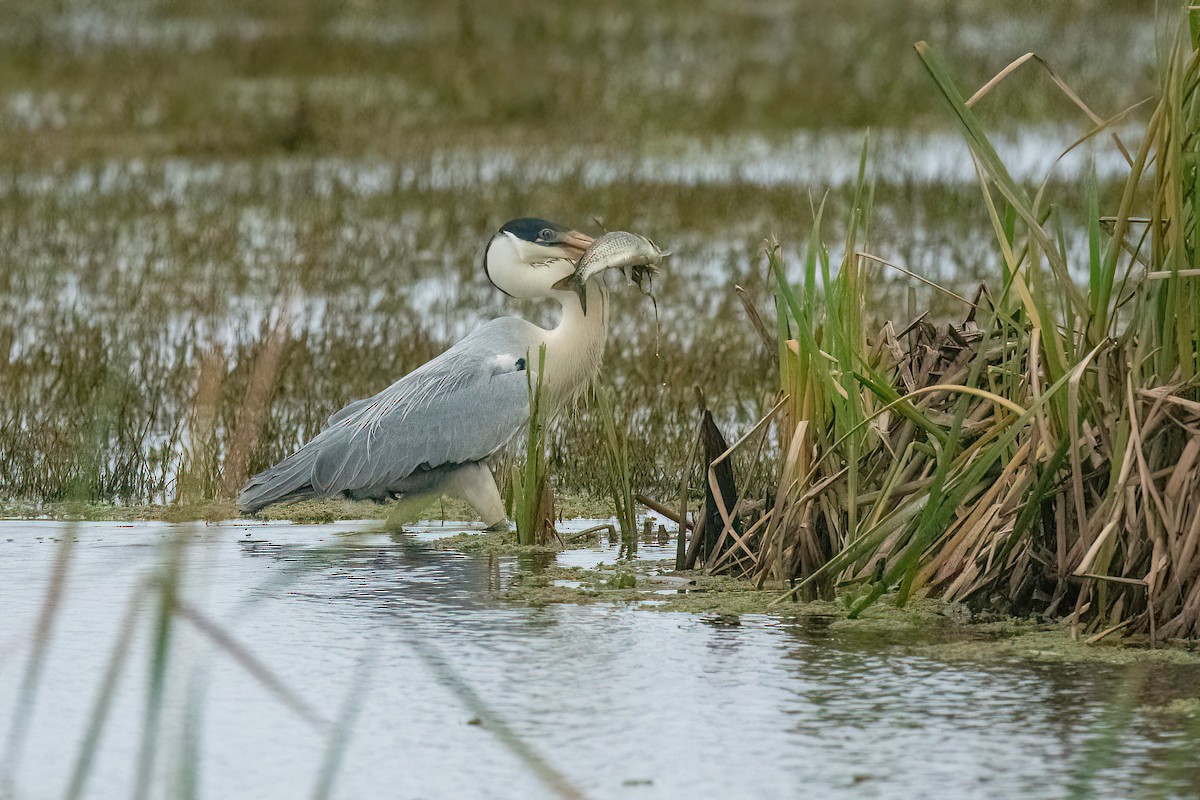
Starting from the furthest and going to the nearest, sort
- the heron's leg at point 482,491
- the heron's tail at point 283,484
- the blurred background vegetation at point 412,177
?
the blurred background vegetation at point 412,177
the heron's leg at point 482,491
the heron's tail at point 283,484

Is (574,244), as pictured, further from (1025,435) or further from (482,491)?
(1025,435)

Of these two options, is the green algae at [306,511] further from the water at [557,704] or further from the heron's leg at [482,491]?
the water at [557,704]

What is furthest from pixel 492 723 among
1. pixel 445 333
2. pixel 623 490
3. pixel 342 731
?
pixel 445 333

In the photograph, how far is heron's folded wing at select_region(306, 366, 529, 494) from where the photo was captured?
6.64 m

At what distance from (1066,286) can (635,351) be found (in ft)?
18.5

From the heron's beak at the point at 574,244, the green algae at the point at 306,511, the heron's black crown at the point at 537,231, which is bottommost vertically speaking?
the green algae at the point at 306,511

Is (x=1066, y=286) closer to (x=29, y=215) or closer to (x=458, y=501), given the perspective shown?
(x=458, y=501)

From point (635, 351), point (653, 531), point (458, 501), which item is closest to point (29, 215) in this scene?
point (635, 351)

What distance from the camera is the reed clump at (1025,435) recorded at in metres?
4.50

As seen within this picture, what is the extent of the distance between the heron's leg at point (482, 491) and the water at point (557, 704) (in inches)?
45.4

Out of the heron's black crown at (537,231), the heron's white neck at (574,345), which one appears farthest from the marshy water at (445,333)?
the heron's black crown at (537,231)

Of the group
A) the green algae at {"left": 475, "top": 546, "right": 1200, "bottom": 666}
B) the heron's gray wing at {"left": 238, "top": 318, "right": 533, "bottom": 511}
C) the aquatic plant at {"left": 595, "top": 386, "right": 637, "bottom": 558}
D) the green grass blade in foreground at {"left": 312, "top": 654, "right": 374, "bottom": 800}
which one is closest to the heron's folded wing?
the heron's gray wing at {"left": 238, "top": 318, "right": 533, "bottom": 511}

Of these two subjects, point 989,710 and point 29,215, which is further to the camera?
point 29,215

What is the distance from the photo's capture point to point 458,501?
7.71 metres
